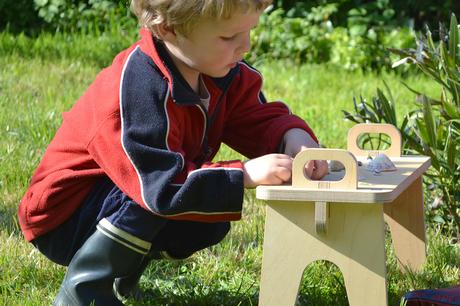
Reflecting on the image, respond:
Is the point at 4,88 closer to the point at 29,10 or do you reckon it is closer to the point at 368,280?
the point at 29,10

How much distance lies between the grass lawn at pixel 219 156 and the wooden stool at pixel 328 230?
474mm

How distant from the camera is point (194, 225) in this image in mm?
2545

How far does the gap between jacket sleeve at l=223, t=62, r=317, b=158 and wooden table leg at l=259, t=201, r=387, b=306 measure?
416mm

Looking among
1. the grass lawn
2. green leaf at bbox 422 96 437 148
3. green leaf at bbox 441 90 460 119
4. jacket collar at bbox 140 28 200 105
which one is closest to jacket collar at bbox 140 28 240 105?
jacket collar at bbox 140 28 200 105

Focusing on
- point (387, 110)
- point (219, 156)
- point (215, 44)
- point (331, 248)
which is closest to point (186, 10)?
point (215, 44)

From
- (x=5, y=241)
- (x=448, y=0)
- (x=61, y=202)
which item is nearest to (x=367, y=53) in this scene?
Answer: (x=448, y=0)

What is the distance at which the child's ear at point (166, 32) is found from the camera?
2371 millimetres

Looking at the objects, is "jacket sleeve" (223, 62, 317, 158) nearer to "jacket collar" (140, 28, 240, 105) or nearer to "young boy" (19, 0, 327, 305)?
"young boy" (19, 0, 327, 305)

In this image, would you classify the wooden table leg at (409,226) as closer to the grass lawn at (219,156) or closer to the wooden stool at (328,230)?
the grass lawn at (219,156)

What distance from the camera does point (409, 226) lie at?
9.70 feet

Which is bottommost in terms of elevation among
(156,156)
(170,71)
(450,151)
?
(450,151)

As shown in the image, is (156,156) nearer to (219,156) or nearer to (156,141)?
(156,141)

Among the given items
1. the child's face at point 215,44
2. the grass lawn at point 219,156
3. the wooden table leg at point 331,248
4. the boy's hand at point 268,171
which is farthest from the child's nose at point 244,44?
the grass lawn at point 219,156

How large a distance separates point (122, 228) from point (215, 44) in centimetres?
51
